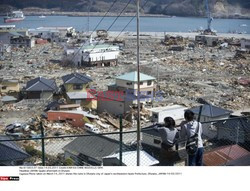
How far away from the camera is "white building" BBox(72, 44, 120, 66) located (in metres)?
9.21

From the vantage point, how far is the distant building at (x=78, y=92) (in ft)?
16.3

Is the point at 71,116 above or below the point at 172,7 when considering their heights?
below

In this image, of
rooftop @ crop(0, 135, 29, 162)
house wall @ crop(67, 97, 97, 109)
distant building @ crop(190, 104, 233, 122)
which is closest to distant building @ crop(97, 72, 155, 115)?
house wall @ crop(67, 97, 97, 109)

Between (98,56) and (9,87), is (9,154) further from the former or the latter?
(98,56)

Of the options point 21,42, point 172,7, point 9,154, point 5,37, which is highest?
point 172,7

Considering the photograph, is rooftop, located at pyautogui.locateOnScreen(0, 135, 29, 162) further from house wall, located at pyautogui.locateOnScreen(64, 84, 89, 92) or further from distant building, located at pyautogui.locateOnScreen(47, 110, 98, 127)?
house wall, located at pyautogui.locateOnScreen(64, 84, 89, 92)

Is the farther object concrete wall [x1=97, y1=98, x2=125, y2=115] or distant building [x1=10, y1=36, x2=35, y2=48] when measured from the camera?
distant building [x1=10, y1=36, x2=35, y2=48]

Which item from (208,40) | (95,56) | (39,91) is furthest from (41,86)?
(208,40)

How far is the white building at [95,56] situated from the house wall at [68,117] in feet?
16.0

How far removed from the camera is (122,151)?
1605 mm

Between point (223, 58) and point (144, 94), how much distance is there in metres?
5.65

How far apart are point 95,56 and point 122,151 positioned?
7.86 meters

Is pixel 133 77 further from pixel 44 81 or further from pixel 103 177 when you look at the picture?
pixel 103 177

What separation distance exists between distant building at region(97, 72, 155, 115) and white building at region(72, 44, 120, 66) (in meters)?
3.70
